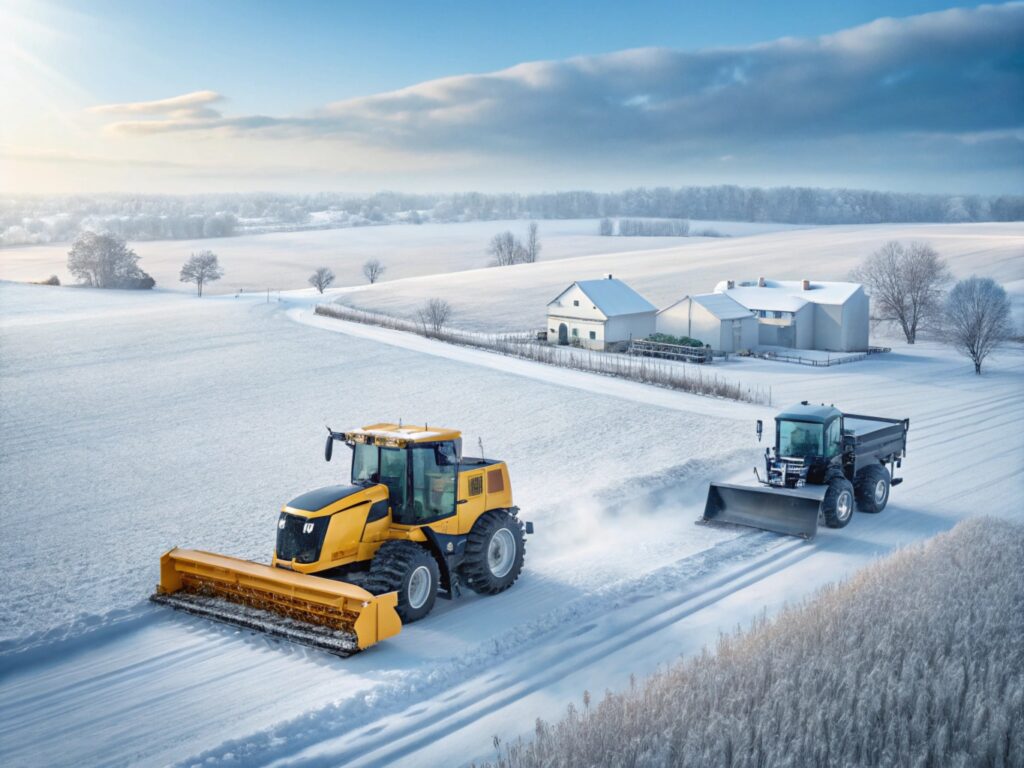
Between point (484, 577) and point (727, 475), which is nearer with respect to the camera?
point (484, 577)

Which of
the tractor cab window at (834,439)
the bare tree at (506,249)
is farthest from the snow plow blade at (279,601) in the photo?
the bare tree at (506,249)

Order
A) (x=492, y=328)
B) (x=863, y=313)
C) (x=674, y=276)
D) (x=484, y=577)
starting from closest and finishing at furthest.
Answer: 1. (x=484, y=577)
2. (x=863, y=313)
3. (x=492, y=328)
4. (x=674, y=276)

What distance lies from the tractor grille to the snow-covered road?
3.69 ft

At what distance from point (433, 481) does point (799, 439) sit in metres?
8.08

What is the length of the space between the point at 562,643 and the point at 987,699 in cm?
464

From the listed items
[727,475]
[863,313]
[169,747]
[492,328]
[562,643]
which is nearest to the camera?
[169,747]

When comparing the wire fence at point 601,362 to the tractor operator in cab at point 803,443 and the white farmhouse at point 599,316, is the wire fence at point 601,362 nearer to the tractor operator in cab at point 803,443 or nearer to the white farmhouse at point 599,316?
the white farmhouse at point 599,316

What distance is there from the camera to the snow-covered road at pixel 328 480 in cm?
922

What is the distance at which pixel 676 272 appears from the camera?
3206 inches

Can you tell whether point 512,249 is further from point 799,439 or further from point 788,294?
point 799,439

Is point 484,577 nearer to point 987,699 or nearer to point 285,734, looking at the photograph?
point 285,734

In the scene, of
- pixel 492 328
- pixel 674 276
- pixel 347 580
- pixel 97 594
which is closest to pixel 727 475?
pixel 347 580

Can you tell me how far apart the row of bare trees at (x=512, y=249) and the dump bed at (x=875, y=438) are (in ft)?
323

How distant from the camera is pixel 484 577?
1239 centimetres
